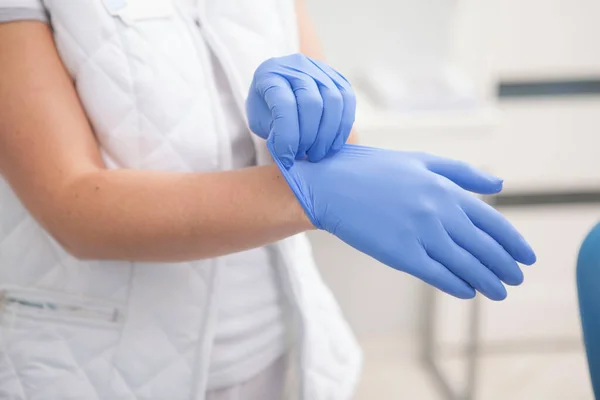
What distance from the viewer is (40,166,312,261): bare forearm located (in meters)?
0.53

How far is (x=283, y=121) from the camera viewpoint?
0.49 m

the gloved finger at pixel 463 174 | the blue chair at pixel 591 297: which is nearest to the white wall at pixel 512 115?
the blue chair at pixel 591 297

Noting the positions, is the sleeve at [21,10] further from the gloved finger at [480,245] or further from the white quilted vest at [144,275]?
the gloved finger at [480,245]

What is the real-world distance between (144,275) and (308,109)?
25 centimetres

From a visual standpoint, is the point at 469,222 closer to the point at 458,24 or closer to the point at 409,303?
the point at 458,24

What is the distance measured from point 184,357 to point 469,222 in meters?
0.31

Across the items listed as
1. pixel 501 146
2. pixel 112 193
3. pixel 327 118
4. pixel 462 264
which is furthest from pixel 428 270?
pixel 501 146

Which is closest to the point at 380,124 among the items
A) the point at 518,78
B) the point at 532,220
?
the point at 518,78

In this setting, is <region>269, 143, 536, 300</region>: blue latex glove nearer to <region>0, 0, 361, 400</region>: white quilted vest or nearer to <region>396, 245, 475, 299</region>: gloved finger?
<region>396, 245, 475, 299</region>: gloved finger

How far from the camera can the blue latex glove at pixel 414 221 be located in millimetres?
501

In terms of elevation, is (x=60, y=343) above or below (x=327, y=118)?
below

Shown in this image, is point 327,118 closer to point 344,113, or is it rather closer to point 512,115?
point 344,113

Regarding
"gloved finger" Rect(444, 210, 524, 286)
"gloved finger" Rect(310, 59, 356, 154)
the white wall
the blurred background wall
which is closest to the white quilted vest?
"gloved finger" Rect(310, 59, 356, 154)

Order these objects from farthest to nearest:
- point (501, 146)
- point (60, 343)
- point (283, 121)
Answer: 1. point (501, 146)
2. point (60, 343)
3. point (283, 121)
